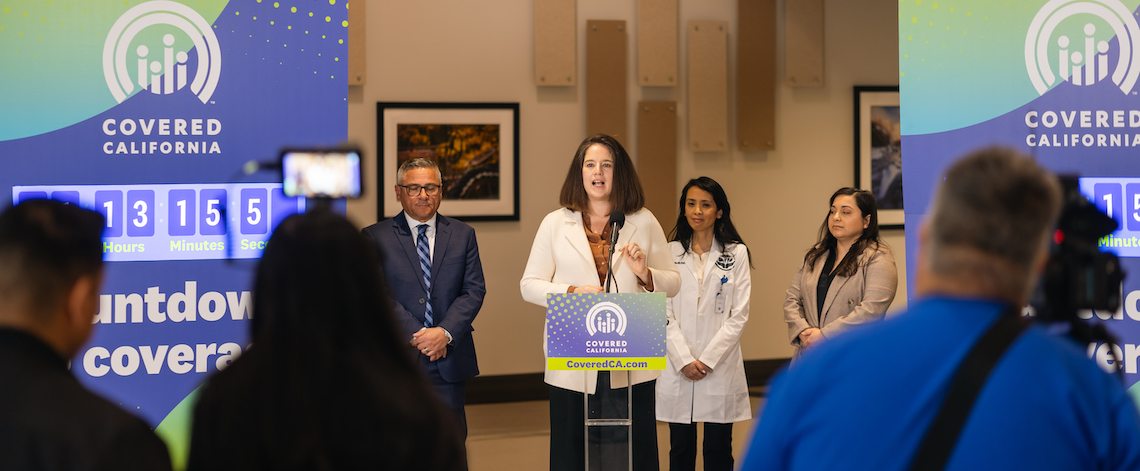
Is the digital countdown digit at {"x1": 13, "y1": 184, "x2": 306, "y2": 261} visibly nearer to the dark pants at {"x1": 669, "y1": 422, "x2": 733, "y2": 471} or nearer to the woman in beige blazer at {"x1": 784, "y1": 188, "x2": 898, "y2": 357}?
the dark pants at {"x1": 669, "y1": 422, "x2": 733, "y2": 471}

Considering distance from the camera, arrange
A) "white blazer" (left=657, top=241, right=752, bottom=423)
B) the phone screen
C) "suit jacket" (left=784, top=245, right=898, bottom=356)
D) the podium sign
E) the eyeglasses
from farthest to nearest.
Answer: "white blazer" (left=657, top=241, right=752, bottom=423), the eyeglasses, "suit jacket" (left=784, top=245, right=898, bottom=356), the podium sign, the phone screen

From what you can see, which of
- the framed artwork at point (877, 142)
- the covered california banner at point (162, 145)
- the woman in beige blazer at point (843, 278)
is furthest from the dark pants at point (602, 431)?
the framed artwork at point (877, 142)

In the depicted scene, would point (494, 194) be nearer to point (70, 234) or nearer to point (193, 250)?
point (193, 250)

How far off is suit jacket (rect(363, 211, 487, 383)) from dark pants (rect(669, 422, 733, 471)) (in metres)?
1.14

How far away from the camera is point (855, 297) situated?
3.94m

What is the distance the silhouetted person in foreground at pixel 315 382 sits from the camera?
1.14 meters

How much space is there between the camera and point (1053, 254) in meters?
1.61

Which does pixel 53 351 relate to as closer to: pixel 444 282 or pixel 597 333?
pixel 597 333

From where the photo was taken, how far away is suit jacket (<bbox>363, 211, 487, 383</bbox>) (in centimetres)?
384

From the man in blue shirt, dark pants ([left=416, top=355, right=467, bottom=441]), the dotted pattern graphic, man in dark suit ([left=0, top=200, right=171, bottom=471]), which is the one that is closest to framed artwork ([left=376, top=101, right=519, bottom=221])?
dark pants ([left=416, top=355, right=467, bottom=441])

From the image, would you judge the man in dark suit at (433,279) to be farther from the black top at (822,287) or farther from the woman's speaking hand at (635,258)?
the black top at (822,287)

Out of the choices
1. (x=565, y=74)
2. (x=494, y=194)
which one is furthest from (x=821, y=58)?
(x=494, y=194)

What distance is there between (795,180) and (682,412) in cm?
338

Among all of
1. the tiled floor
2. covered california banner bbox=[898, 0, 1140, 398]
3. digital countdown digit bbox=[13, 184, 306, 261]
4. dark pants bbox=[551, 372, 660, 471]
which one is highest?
covered california banner bbox=[898, 0, 1140, 398]
